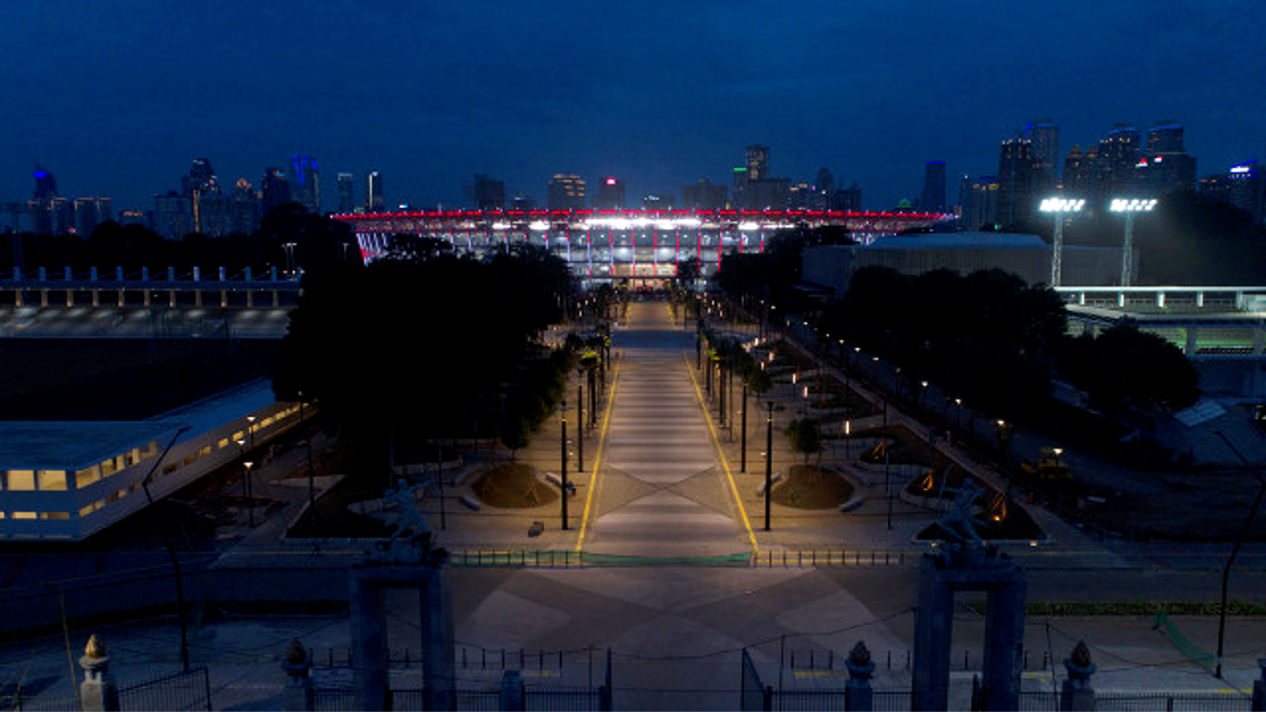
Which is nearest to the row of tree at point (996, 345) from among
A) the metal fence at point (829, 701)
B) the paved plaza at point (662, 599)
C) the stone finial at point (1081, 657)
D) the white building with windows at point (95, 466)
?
the paved plaza at point (662, 599)

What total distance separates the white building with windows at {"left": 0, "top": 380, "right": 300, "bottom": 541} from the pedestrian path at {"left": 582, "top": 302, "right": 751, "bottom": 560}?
16.2 meters

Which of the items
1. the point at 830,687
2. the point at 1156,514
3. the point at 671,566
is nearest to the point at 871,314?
the point at 1156,514

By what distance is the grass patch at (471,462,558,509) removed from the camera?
33969 mm

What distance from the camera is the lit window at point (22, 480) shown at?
29297mm

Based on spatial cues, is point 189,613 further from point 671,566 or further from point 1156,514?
point 1156,514

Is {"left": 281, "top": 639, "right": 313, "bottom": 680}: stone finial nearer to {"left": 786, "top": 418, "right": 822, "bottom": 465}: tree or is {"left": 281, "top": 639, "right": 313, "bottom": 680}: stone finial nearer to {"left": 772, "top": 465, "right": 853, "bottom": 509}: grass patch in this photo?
{"left": 772, "top": 465, "right": 853, "bottom": 509}: grass patch

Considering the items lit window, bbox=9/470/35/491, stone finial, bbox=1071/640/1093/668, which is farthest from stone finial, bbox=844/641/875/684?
lit window, bbox=9/470/35/491

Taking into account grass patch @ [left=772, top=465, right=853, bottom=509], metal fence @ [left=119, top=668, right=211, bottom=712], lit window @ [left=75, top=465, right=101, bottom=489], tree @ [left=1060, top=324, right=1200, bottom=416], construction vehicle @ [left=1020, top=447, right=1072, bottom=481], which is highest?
tree @ [left=1060, top=324, right=1200, bottom=416]

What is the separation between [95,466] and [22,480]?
87.0 inches

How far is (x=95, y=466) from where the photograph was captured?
29.9 meters

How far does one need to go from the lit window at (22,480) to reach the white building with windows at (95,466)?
0.03 meters

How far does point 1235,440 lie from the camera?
40.5 meters

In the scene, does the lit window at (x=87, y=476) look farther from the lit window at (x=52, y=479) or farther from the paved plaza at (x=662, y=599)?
the paved plaza at (x=662, y=599)

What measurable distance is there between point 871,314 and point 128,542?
54722mm
